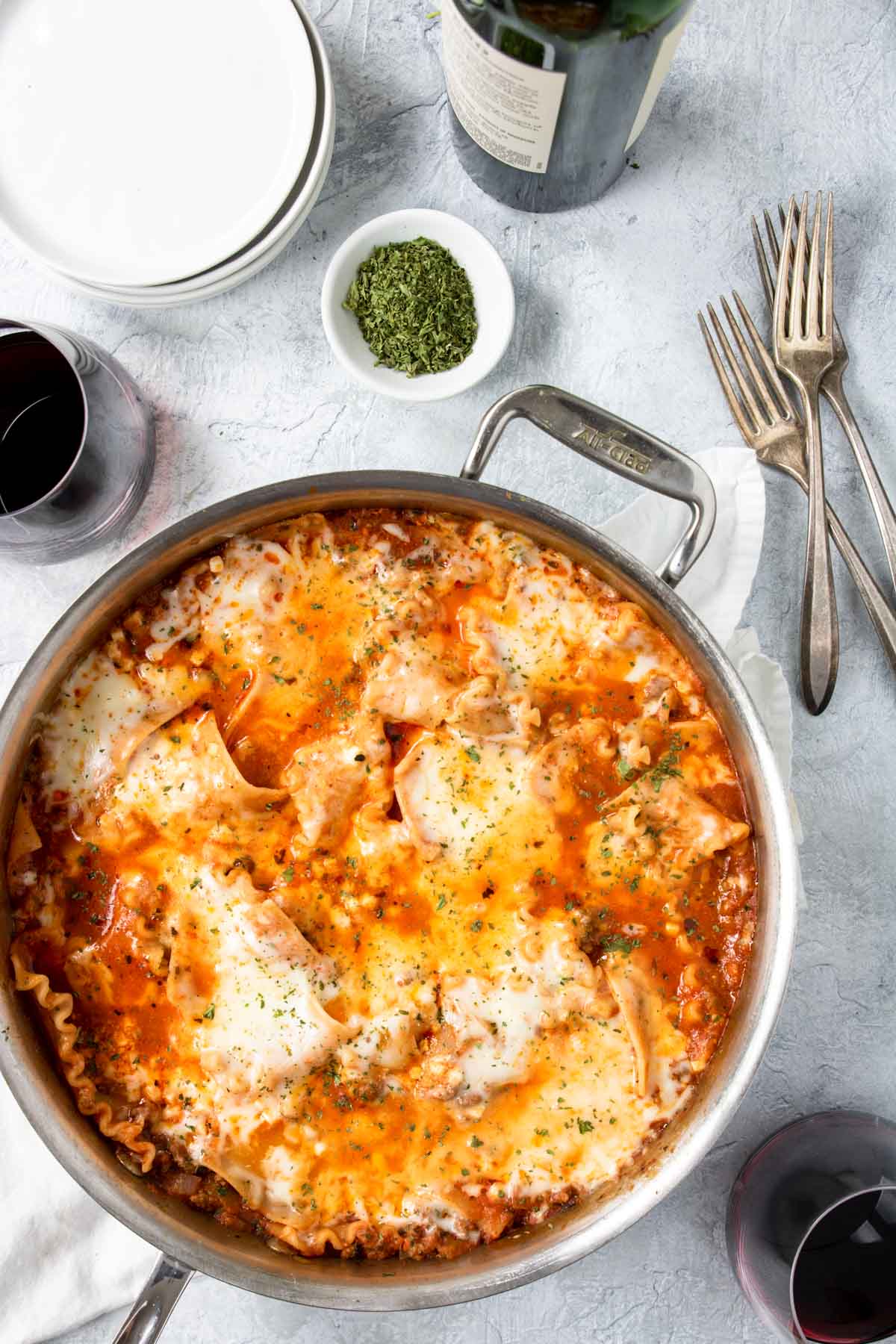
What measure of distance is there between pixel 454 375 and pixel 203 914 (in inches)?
65.8

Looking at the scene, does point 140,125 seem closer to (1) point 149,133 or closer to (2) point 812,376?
(1) point 149,133

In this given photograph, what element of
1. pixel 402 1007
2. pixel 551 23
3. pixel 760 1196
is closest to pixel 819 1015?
pixel 760 1196

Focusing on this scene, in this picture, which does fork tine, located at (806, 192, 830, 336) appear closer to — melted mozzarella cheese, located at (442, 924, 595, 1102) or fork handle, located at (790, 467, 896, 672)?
fork handle, located at (790, 467, 896, 672)

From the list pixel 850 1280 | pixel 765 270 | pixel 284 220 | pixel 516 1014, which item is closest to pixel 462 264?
pixel 284 220

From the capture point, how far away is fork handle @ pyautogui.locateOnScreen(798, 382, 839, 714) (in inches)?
124

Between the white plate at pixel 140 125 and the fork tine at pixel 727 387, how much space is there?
133 cm

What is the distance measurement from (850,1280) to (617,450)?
232 centimetres

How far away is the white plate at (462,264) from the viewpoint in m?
3.11

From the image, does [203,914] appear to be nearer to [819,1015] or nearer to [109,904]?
[109,904]

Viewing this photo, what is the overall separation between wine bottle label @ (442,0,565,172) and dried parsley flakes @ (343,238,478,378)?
341 mm

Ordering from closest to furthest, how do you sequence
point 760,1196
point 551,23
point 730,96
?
point 551,23
point 760,1196
point 730,96

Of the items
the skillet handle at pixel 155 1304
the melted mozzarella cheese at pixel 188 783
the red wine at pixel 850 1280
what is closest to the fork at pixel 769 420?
the red wine at pixel 850 1280

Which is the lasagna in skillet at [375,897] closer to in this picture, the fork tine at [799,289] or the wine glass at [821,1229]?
the wine glass at [821,1229]

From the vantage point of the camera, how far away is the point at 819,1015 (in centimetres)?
322
